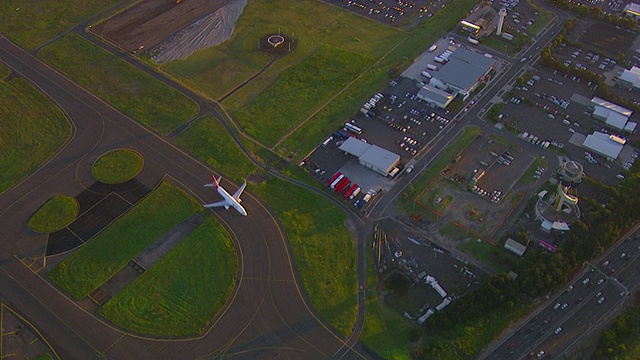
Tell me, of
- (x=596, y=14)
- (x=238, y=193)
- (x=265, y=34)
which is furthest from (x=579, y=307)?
(x=265, y=34)

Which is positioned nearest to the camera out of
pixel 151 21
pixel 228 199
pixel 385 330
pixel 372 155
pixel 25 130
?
pixel 385 330

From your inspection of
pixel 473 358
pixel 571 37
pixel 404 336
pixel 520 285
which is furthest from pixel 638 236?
pixel 571 37

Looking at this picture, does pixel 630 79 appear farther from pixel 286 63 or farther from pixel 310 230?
pixel 310 230

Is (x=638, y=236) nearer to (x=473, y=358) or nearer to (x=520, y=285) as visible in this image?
(x=520, y=285)

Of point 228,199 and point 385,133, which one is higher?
point 385,133

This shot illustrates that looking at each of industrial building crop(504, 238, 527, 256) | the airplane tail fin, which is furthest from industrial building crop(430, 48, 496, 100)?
the airplane tail fin

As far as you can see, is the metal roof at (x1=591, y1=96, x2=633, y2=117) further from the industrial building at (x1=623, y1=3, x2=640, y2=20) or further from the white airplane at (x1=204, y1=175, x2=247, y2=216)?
the white airplane at (x1=204, y1=175, x2=247, y2=216)

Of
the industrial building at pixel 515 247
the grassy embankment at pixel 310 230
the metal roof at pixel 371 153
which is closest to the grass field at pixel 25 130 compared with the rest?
the grassy embankment at pixel 310 230
